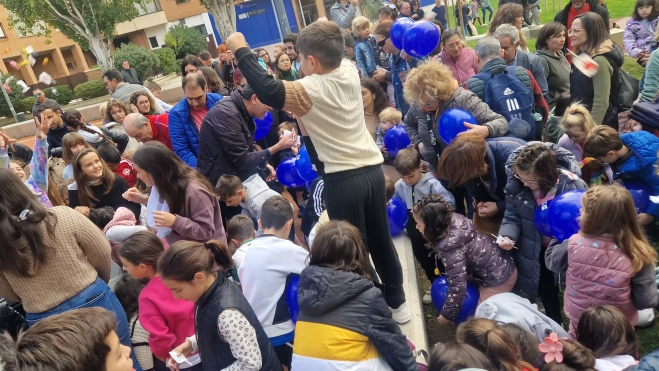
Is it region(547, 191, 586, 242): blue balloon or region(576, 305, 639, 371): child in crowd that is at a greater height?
region(547, 191, 586, 242): blue balloon

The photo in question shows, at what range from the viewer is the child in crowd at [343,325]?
6.79 feet

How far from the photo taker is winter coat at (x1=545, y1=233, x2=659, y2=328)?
7.95 ft

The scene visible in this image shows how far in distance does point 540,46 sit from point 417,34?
4.55ft

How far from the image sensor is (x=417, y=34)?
4957mm

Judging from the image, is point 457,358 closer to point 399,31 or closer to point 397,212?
point 397,212

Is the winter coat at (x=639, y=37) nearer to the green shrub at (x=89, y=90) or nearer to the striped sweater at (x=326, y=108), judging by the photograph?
the striped sweater at (x=326, y=108)

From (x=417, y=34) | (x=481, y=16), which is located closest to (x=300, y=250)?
(x=417, y=34)

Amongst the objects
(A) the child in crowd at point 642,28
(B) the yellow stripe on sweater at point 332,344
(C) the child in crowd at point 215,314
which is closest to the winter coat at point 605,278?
(B) the yellow stripe on sweater at point 332,344

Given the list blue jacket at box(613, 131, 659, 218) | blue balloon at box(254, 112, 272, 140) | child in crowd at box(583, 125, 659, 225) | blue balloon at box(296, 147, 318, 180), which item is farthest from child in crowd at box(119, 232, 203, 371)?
blue jacket at box(613, 131, 659, 218)

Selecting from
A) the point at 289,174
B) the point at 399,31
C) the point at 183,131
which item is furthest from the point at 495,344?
the point at 399,31

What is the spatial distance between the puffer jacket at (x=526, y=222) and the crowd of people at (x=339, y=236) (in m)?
0.01

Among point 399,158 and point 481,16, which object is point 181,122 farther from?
point 481,16

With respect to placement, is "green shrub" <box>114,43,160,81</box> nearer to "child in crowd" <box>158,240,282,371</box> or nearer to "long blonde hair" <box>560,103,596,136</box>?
"long blonde hair" <box>560,103,596,136</box>

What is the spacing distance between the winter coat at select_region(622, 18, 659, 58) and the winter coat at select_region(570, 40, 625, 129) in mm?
2579
